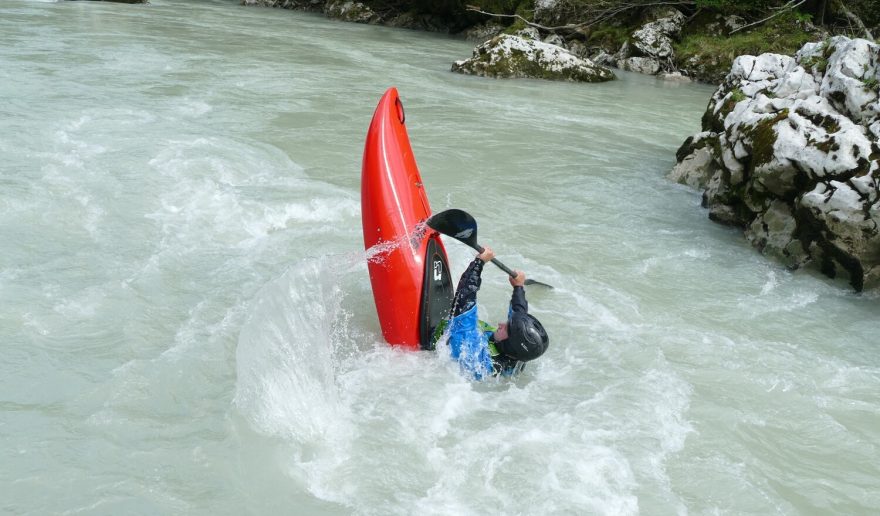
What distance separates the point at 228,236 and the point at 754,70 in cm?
557

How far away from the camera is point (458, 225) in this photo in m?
3.92

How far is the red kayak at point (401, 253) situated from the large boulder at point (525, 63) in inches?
341

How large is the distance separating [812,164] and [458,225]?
3.09m

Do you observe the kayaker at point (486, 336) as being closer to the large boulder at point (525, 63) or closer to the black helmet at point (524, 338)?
the black helmet at point (524, 338)

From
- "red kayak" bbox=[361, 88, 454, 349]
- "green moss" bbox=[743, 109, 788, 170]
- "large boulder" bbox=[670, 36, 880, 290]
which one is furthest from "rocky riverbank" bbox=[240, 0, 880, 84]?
"red kayak" bbox=[361, 88, 454, 349]

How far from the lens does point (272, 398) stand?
11.0 ft

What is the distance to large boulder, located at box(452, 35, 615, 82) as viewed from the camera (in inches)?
507

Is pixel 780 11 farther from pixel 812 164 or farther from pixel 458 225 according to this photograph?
pixel 458 225

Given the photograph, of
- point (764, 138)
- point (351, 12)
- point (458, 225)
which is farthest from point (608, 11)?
point (458, 225)

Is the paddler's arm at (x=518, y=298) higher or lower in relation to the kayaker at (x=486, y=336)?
higher

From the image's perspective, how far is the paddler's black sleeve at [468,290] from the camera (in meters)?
3.78

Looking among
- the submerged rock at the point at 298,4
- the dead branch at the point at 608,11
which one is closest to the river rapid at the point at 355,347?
the dead branch at the point at 608,11

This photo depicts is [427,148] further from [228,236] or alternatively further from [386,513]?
[386,513]

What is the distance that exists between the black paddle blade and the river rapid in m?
0.65
